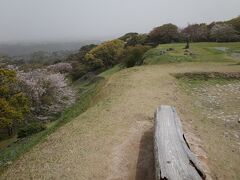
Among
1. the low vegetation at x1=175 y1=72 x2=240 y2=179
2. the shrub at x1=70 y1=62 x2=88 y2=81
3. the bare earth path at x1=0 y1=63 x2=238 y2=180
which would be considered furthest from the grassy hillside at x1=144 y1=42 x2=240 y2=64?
the shrub at x1=70 y1=62 x2=88 y2=81

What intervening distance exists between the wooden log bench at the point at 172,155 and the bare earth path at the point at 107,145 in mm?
592

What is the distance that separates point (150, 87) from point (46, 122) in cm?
1188

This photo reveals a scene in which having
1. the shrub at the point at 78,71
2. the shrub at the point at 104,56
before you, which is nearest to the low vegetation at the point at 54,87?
the shrub at the point at 104,56

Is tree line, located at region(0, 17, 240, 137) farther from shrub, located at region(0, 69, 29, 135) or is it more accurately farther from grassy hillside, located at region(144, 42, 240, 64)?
grassy hillside, located at region(144, 42, 240, 64)

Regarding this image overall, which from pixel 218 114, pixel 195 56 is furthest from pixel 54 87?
pixel 218 114

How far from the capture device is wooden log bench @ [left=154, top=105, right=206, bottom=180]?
5.01 m

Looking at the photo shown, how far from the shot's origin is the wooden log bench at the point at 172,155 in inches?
197

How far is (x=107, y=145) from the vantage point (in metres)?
7.24

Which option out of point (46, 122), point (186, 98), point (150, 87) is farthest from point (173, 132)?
point (46, 122)

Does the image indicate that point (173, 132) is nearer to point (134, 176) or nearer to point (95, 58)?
point (134, 176)

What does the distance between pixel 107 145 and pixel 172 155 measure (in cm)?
220

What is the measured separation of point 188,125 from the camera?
8.80 meters

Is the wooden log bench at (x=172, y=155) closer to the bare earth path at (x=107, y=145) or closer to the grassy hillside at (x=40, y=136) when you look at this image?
the bare earth path at (x=107, y=145)

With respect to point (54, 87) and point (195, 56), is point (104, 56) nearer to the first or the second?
point (54, 87)
